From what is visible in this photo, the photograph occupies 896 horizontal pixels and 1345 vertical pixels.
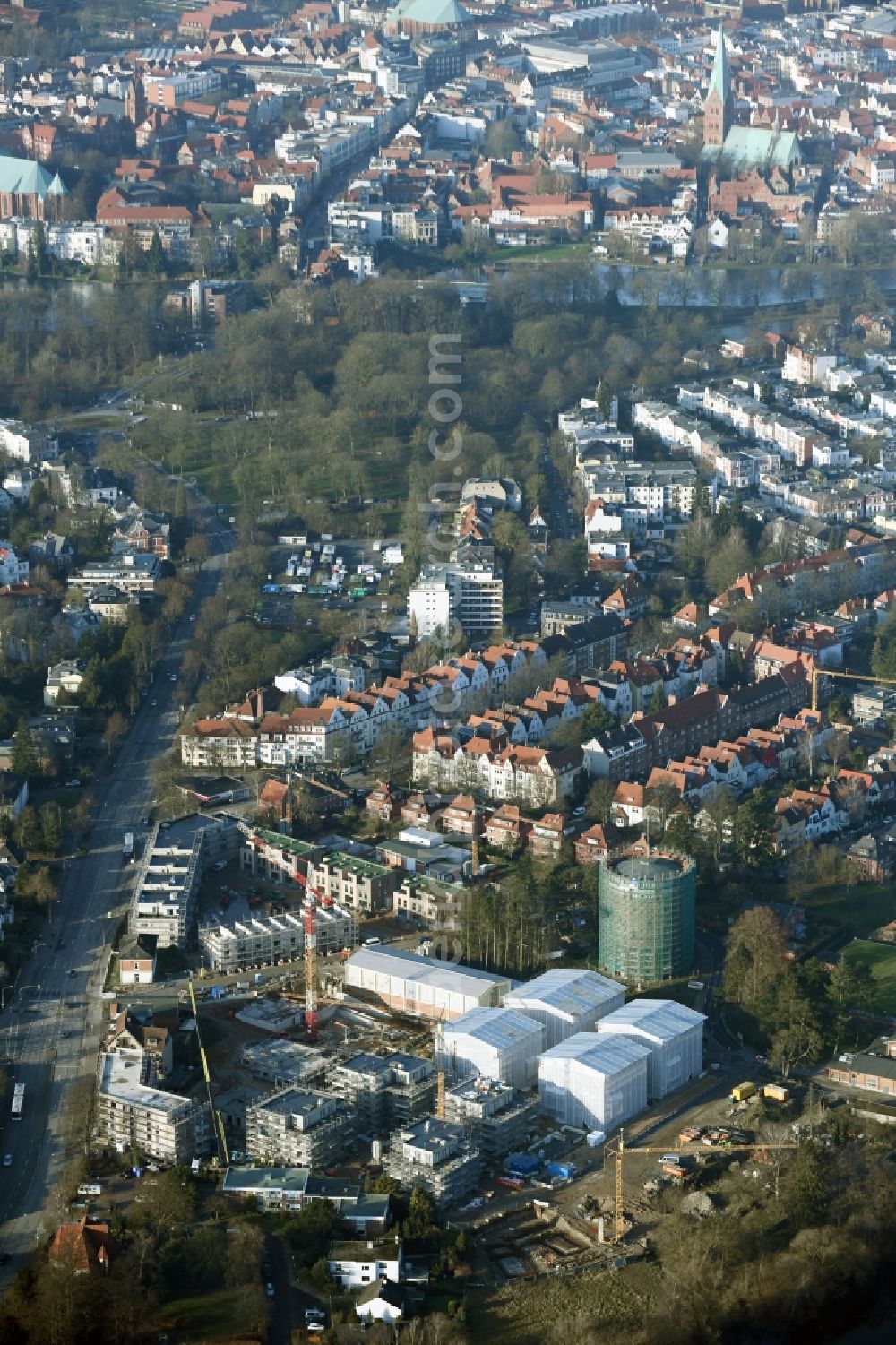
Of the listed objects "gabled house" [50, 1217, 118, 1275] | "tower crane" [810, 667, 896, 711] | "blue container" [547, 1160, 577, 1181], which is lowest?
"tower crane" [810, 667, 896, 711]

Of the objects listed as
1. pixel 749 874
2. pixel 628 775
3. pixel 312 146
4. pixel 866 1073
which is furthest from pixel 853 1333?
pixel 312 146

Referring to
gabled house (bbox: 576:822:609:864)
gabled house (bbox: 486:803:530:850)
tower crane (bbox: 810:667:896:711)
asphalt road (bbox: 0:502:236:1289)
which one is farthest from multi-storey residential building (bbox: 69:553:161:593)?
gabled house (bbox: 576:822:609:864)

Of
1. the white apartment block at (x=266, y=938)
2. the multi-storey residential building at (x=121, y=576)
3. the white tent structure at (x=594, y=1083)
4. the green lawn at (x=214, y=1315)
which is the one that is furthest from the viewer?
the multi-storey residential building at (x=121, y=576)

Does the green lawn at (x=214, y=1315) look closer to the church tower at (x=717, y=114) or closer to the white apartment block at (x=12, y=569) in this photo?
the white apartment block at (x=12, y=569)

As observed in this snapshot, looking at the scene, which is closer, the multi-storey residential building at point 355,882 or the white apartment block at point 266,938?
the white apartment block at point 266,938

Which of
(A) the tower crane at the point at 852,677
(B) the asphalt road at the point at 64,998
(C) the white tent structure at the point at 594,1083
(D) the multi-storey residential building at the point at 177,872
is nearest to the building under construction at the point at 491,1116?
(C) the white tent structure at the point at 594,1083

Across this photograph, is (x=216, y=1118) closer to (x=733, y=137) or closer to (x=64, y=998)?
(x=64, y=998)

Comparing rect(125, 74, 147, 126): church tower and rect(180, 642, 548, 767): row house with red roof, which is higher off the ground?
rect(125, 74, 147, 126): church tower

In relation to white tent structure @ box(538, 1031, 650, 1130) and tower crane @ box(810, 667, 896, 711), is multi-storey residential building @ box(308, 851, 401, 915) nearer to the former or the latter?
white tent structure @ box(538, 1031, 650, 1130)

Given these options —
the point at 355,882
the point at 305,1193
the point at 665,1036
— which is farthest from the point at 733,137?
the point at 305,1193
